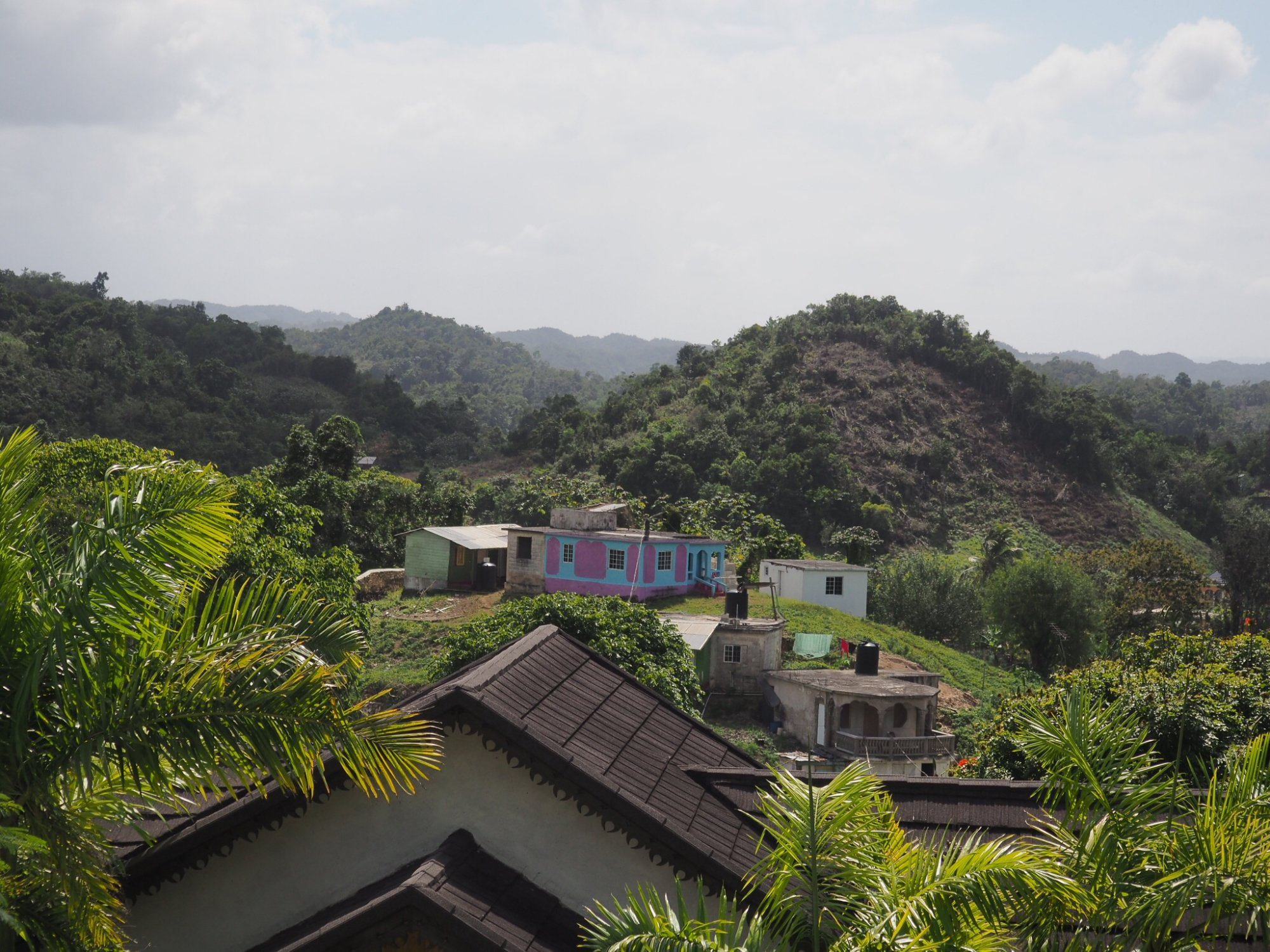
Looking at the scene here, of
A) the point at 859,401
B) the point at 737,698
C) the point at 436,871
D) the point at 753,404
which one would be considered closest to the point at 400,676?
the point at 737,698

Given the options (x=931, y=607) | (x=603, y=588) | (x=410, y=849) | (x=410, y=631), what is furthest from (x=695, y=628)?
(x=410, y=849)

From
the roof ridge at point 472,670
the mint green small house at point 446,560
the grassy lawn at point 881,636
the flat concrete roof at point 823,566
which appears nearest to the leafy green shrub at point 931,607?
the flat concrete roof at point 823,566

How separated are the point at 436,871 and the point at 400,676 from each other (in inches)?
903

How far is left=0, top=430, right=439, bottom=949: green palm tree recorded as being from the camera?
5195 mm

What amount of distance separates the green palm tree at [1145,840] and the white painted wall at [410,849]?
235cm

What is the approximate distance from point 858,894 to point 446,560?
36659 mm

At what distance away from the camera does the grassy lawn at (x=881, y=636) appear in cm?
3741

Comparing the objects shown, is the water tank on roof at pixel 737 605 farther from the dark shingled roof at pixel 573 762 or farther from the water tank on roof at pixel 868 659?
the dark shingled roof at pixel 573 762

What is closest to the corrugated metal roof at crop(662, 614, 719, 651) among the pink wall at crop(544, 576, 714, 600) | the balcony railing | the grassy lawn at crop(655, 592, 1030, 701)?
the balcony railing

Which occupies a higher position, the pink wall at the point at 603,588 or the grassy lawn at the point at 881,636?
the pink wall at the point at 603,588

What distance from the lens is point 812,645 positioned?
3469cm

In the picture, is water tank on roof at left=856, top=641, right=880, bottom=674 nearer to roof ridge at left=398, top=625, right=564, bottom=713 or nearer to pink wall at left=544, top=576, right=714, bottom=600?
pink wall at left=544, top=576, right=714, bottom=600

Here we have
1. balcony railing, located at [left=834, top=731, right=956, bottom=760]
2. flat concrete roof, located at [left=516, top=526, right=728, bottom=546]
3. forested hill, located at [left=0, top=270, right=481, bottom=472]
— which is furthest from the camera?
forested hill, located at [left=0, top=270, right=481, bottom=472]

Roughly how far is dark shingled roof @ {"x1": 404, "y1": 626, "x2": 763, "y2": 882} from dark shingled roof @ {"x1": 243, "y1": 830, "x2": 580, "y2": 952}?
2.33 feet
